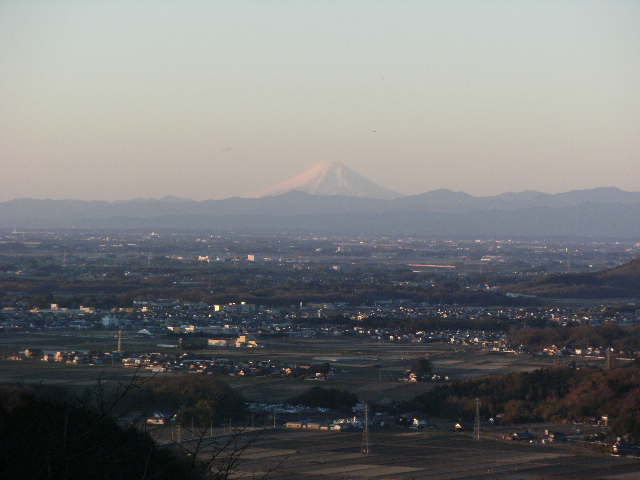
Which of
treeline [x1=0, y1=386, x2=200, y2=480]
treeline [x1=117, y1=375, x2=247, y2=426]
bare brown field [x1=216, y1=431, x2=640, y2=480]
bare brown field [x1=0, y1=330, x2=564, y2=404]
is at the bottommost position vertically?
bare brown field [x1=0, y1=330, x2=564, y2=404]

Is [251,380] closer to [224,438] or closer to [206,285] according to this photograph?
[224,438]

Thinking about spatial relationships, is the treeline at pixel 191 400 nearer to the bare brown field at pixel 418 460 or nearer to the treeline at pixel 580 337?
the bare brown field at pixel 418 460

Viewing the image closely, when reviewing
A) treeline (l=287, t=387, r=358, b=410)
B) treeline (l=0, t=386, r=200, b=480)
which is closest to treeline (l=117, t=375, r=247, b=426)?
treeline (l=287, t=387, r=358, b=410)

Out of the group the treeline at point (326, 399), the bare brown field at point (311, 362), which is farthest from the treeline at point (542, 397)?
the treeline at point (326, 399)

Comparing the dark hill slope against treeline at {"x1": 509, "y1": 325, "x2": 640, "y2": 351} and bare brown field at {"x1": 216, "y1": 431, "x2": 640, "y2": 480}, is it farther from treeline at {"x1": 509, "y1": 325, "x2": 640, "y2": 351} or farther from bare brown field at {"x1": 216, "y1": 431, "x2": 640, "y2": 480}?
bare brown field at {"x1": 216, "y1": 431, "x2": 640, "y2": 480}

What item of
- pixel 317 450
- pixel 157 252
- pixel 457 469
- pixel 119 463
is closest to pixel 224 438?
pixel 317 450

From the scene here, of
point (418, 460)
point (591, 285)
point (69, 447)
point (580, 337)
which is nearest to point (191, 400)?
point (418, 460)
